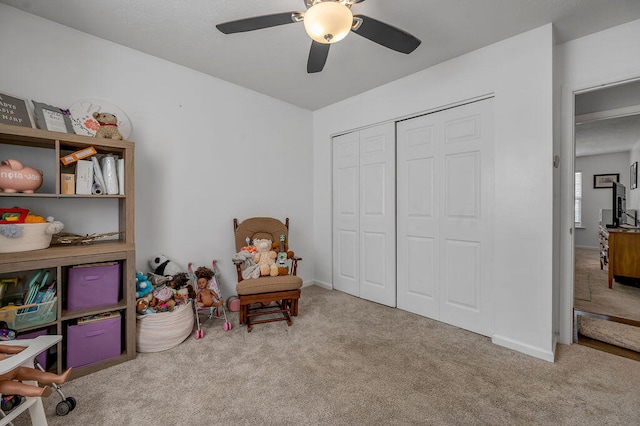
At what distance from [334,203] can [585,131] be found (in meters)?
4.82

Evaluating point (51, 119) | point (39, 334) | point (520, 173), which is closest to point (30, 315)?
point (39, 334)

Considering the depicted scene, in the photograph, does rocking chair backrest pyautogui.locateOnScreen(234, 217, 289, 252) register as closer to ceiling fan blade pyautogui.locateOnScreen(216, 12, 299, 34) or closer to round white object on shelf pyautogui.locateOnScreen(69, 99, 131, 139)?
round white object on shelf pyautogui.locateOnScreen(69, 99, 131, 139)

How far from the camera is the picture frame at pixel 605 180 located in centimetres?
667

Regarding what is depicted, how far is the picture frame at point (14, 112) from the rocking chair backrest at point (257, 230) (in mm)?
1744

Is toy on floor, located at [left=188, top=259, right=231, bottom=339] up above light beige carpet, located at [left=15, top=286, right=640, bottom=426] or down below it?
above

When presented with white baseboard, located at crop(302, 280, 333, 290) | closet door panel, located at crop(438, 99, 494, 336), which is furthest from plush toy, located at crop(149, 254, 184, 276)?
closet door panel, located at crop(438, 99, 494, 336)

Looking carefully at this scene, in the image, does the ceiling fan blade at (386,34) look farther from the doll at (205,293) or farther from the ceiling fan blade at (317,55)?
the doll at (205,293)

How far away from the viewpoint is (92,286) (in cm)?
194

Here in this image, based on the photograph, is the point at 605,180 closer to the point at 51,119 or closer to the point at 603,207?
the point at 603,207

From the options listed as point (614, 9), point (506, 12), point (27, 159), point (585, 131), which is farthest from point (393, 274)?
point (585, 131)

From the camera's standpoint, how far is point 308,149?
12.9 feet

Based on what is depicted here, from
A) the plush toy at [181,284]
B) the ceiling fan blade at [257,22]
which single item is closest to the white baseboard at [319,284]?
the plush toy at [181,284]

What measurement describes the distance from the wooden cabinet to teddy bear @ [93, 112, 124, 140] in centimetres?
9

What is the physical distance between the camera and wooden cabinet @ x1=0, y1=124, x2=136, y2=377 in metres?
1.74
